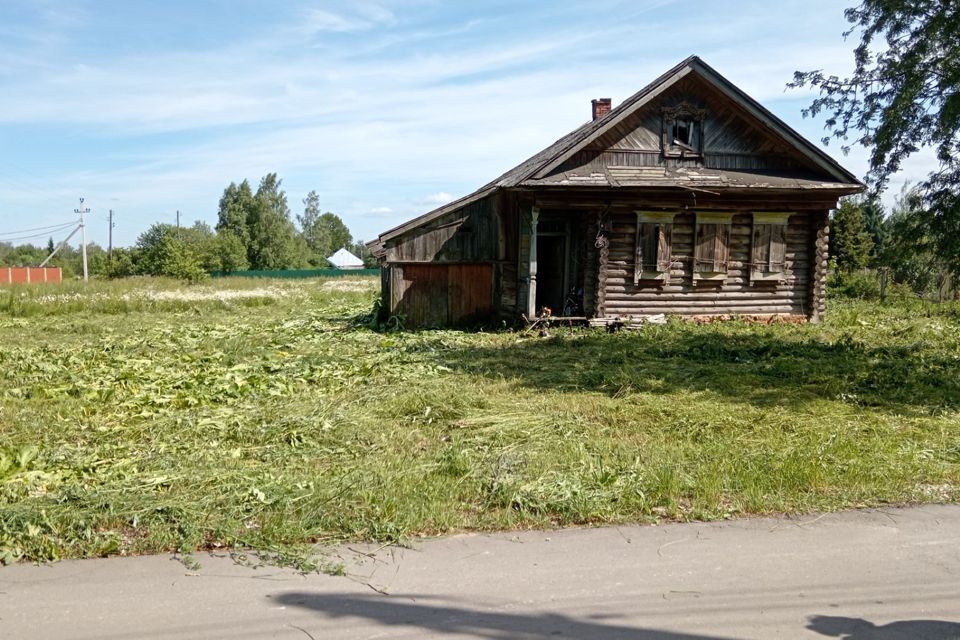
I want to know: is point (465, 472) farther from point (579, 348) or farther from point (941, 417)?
point (579, 348)

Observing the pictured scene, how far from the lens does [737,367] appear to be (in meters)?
13.4

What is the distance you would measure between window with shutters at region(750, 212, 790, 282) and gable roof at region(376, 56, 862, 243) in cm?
115

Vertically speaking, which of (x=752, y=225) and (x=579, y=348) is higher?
(x=752, y=225)

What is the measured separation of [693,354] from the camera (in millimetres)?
14734

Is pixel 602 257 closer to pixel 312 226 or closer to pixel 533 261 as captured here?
pixel 533 261

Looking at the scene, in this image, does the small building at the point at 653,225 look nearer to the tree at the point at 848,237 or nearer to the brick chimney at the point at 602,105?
the brick chimney at the point at 602,105

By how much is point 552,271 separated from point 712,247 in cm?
434

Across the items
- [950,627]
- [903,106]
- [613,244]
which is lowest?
[950,627]

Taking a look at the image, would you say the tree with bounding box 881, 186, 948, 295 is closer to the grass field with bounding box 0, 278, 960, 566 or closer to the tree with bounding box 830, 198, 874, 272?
the grass field with bounding box 0, 278, 960, 566

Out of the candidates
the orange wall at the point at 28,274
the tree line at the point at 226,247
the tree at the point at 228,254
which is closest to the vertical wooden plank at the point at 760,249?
the tree line at the point at 226,247

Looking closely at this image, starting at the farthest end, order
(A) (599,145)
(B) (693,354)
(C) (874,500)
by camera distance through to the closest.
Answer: (A) (599,145) < (B) (693,354) < (C) (874,500)

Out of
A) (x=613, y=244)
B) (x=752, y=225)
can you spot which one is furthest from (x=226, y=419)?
(x=752, y=225)

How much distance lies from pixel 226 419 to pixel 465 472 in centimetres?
357

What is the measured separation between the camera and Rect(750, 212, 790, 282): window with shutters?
808 inches
